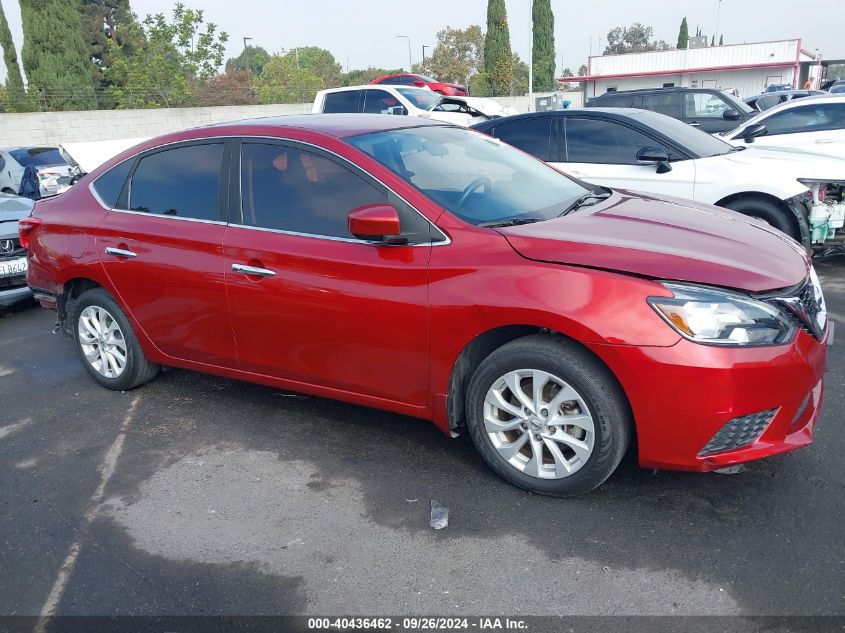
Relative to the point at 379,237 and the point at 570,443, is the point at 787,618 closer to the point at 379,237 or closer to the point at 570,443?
the point at 570,443

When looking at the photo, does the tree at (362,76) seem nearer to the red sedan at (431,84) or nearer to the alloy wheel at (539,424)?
Answer: the red sedan at (431,84)

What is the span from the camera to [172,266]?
439 cm

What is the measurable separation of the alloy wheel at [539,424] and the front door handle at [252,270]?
1.37 meters

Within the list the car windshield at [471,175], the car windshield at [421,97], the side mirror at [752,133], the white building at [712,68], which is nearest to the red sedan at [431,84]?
the car windshield at [421,97]

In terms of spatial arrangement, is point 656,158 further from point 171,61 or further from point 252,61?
point 252,61

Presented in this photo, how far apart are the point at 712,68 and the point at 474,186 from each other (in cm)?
5028

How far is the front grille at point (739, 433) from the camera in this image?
3.06m

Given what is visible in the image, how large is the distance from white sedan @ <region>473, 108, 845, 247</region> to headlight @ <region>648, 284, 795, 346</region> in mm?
3922

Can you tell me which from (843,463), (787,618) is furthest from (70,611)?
(843,463)

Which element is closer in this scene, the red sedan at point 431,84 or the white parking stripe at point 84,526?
the white parking stripe at point 84,526

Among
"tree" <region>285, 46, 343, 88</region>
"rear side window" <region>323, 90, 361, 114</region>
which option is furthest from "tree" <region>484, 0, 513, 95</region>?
"rear side window" <region>323, 90, 361, 114</region>

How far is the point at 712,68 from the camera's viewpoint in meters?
48.3

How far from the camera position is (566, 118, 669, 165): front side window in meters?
7.18

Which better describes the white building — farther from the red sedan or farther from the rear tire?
the rear tire
